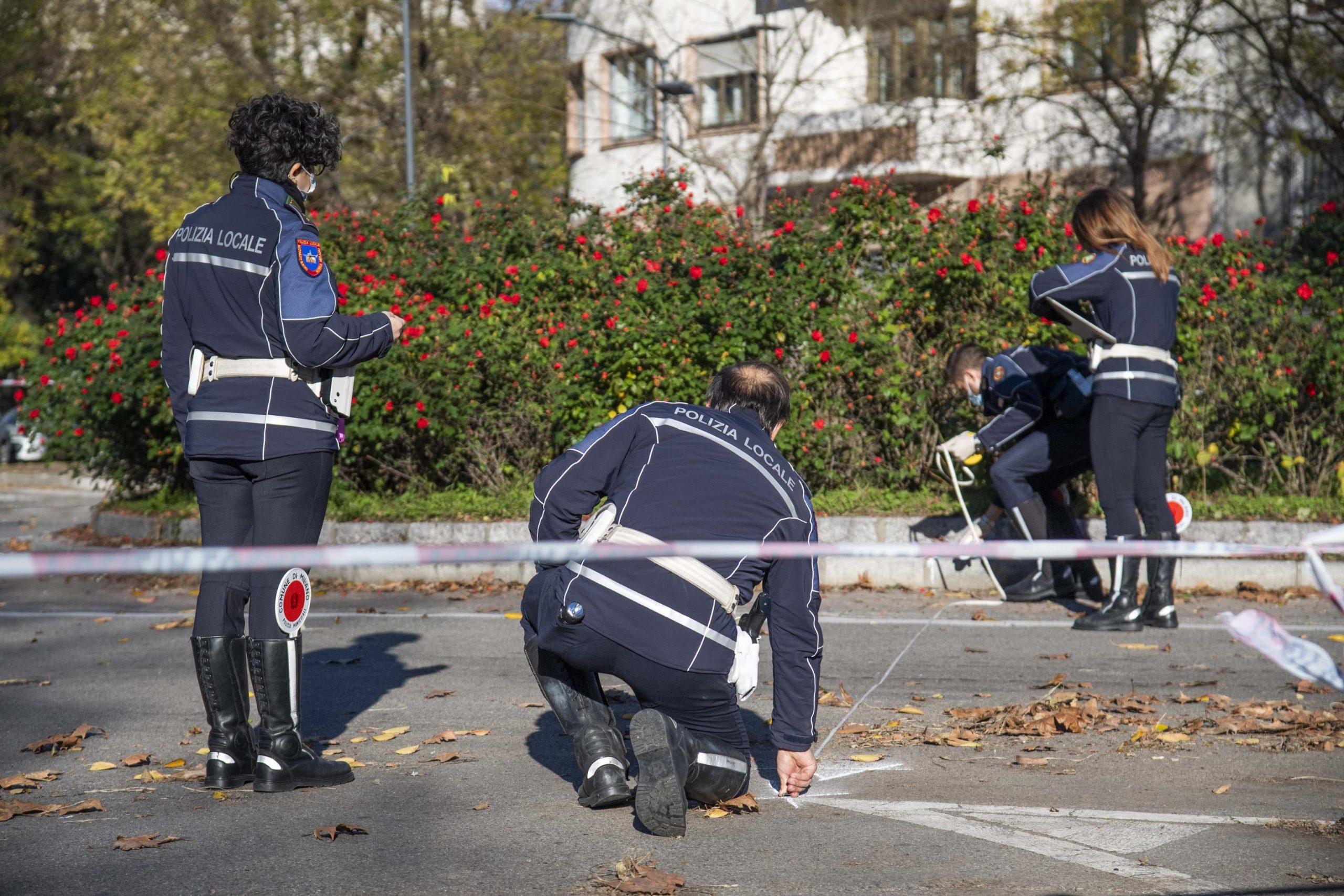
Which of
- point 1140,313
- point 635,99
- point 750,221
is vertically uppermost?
→ point 635,99

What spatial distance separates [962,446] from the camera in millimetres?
8070

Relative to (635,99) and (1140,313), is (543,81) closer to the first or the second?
(635,99)

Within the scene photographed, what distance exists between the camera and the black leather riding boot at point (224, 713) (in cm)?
421

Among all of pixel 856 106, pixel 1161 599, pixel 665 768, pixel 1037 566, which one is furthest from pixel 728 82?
pixel 665 768

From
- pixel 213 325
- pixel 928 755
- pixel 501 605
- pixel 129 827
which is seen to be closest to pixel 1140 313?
pixel 928 755

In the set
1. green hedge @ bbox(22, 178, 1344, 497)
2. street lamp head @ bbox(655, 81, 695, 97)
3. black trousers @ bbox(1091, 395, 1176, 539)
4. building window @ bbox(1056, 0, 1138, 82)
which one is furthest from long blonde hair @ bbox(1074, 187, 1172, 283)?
street lamp head @ bbox(655, 81, 695, 97)

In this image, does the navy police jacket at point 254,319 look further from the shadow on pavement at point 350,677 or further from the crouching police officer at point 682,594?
the shadow on pavement at point 350,677

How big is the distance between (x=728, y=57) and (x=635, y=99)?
2.57 meters

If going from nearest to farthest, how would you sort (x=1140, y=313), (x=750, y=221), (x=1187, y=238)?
(x=1140, y=313), (x=1187, y=238), (x=750, y=221)

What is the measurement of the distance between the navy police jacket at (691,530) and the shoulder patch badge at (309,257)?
1055 millimetres

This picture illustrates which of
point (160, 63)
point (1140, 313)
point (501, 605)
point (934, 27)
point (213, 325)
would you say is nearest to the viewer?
point (213, 325)

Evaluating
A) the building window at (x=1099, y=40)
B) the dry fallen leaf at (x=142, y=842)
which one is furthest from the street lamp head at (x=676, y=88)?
the dry fallen leaf at (x=142, y=842)

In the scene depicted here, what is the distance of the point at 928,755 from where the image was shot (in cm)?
460

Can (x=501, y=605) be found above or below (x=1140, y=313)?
below
